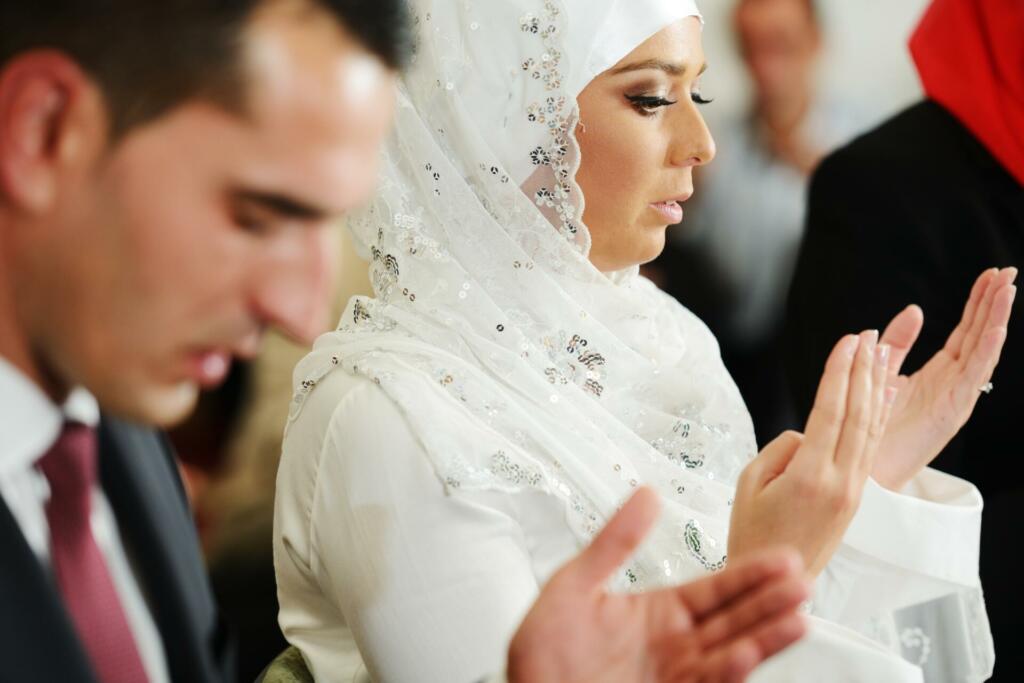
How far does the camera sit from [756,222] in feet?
8.99

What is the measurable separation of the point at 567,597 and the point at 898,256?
1.07 meters

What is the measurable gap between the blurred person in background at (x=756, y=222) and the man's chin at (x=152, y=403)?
2.09m

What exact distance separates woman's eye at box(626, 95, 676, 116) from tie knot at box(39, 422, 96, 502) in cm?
70

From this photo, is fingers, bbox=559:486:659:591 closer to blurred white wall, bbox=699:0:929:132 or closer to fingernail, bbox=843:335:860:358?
fingernail, bbox=843:335:860:358

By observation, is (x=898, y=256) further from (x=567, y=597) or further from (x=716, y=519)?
(x=567, y=597)

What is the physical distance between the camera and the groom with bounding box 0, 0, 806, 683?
1.88 ft

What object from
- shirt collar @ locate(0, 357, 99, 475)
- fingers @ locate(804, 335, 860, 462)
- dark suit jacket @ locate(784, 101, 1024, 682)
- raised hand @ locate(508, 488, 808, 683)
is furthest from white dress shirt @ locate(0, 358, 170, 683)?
dark suit jacket @ locate(784, 101, 1024, 682)

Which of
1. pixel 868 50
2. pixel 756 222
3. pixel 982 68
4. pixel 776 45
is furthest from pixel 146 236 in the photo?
pixel 868 50

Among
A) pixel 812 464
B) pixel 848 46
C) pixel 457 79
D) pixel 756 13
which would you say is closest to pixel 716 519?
pixel 812 464

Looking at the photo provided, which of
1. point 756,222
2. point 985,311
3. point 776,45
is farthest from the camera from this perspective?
point 776,45

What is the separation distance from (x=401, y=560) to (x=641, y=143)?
1.60 feet

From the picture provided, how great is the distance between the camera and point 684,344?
1.43m

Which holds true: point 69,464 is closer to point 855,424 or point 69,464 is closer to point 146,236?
point 146,236

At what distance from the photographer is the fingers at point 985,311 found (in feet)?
4.04
